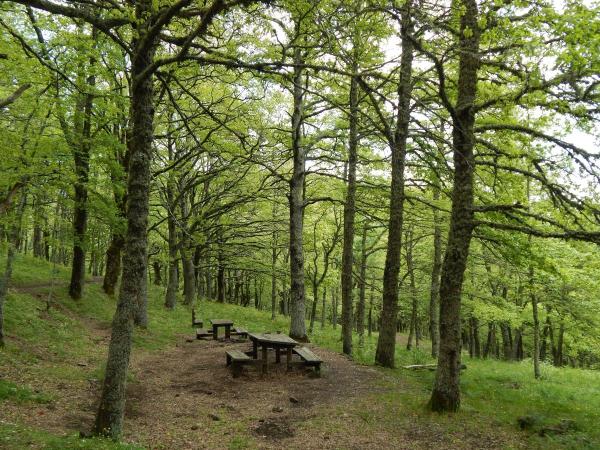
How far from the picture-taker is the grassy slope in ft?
24.4

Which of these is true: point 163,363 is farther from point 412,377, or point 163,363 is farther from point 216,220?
point 216,220

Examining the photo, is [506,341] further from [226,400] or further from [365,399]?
[226,400]

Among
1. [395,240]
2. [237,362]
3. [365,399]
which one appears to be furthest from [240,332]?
[365,399]

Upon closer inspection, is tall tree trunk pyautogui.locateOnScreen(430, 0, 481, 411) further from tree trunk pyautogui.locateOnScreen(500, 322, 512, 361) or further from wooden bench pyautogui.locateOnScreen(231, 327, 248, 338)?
tree trunk pyautogui.locateOnScreen(500, 322, 512, 361)

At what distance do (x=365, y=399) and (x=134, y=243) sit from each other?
5923 millimetres

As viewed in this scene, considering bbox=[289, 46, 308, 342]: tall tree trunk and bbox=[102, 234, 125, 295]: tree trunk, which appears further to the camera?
bbox=[102, 234, 125, 295]: tree trunk

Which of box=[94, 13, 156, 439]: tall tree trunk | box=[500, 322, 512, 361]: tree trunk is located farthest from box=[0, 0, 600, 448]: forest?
box=[500, 322, 512, 361]: tree trunk

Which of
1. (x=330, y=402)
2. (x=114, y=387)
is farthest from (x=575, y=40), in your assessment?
(x=114, y=387)

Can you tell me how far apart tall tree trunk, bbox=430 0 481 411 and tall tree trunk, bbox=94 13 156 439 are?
5779 mm

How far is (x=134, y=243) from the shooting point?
21.7 feet

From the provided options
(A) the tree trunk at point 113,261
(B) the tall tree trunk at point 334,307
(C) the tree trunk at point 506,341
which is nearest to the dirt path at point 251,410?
(A) the tree trunk at point 113,261

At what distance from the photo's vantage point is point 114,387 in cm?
634

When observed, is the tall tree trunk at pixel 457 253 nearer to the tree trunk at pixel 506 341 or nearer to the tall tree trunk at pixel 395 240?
the tall tree trunk at pixel 395 240

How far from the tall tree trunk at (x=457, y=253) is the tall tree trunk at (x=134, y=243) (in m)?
5.78
